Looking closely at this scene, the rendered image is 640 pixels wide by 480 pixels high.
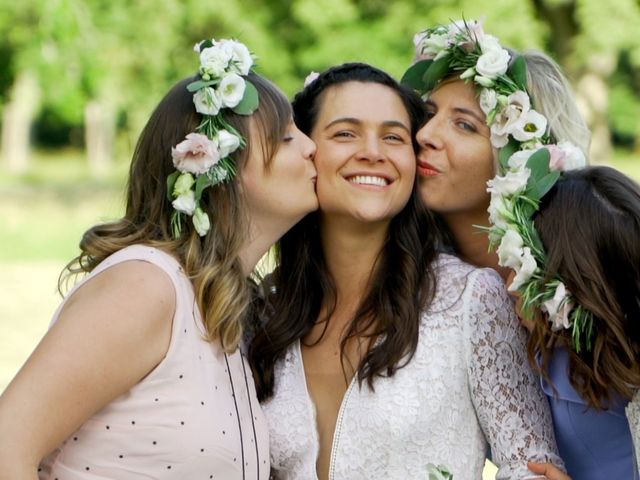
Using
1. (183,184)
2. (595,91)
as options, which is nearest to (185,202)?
(183,184)

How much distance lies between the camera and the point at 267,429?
13.9 ft

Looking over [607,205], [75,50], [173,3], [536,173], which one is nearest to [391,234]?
[536,173]

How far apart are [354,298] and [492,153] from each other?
84 cm

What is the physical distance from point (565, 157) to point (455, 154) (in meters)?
0.46

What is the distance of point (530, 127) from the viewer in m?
4.50

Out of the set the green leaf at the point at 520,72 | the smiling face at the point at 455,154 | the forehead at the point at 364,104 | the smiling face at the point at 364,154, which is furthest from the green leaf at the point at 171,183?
the green leaf at the point at 520,72

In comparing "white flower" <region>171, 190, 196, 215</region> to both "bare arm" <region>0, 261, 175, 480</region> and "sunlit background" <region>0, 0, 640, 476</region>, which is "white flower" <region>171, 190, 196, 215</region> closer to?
"bare arm" <region>0, 261, 175, 480</region>

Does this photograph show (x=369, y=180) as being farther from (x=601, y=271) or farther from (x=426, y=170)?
(x=601, y=271)

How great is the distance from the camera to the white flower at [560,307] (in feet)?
12.7

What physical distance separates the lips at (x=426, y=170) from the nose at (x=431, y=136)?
2.7 inches

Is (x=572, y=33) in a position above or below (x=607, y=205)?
above

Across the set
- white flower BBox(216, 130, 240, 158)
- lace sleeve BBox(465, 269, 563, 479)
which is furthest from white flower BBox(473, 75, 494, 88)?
white flower BBox(216, 130, 240, 158)

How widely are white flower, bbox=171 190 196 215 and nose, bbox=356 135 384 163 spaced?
31.9 inches

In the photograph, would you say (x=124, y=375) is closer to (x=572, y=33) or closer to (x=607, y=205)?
(x=607, y=205)
